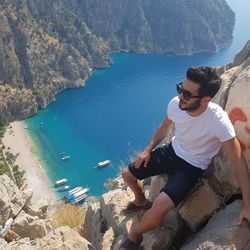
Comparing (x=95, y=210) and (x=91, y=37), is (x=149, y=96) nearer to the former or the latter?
(x=91, y=37)

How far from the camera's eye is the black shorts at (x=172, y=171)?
5.54m

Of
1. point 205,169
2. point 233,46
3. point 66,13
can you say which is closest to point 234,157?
point 205,169

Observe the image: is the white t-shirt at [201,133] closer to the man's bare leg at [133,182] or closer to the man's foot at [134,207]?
the man's bare leg at [133,182]

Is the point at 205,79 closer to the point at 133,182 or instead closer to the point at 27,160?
the point at 133,182

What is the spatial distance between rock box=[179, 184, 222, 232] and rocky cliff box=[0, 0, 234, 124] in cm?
7527

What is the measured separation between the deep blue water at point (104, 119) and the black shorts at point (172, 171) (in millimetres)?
47732

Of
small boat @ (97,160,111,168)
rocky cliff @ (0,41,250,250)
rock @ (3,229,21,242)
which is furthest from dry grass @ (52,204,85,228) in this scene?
small boat @ (97,160,111,168)

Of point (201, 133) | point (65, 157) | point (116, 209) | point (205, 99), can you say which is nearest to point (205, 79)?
point (205, 99)

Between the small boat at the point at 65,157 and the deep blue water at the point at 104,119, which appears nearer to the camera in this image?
the deep blue water at the point at 104,119

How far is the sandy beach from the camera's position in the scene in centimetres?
5349

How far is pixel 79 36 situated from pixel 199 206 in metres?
116

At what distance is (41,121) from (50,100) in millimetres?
12682

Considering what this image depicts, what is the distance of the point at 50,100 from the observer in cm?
9000

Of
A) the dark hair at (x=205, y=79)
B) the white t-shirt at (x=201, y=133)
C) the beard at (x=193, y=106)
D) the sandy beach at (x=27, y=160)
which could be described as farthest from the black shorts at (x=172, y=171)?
the sandy beach at (x=27, y=160)
